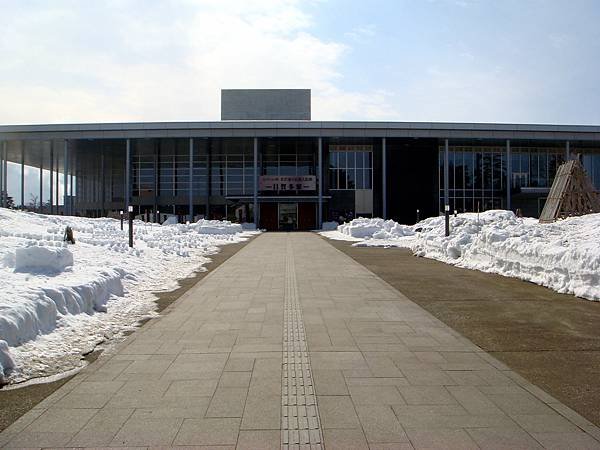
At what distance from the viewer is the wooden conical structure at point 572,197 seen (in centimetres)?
2261

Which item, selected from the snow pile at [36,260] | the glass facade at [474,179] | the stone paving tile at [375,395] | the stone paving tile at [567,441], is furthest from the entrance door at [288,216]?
the stone paving tile at [567,441]

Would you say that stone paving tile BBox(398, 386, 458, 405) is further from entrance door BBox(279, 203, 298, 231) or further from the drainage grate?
entrance door BBox(279, 203, 298, 231)

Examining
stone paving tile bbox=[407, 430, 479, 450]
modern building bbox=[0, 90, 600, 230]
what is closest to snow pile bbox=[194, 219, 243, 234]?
modern building bbox=[0, 90, 600, 230]

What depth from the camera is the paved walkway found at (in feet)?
12.3

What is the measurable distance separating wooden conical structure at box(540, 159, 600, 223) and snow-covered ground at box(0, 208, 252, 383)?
17.2 m

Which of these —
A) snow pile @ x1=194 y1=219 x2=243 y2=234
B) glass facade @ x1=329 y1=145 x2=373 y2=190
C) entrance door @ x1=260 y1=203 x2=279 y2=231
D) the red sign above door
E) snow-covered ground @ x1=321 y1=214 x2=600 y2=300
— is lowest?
snow-covered ground @ x1=321 y1=214 x2=600 y2=300

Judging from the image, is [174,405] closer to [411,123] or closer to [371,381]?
[371,381]

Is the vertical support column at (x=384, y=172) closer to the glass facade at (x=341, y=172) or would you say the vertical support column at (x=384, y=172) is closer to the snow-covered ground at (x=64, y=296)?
the glass facade at (x=341, y=172)

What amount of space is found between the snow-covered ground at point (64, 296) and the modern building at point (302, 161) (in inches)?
1425

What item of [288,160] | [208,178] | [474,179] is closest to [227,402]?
[288,160]

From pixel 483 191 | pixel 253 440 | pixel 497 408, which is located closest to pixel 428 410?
pixel 497 408

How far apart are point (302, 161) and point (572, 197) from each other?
1379 inches

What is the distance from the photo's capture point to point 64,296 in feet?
24.0

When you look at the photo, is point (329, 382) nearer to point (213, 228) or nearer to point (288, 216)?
point (213, 228)
